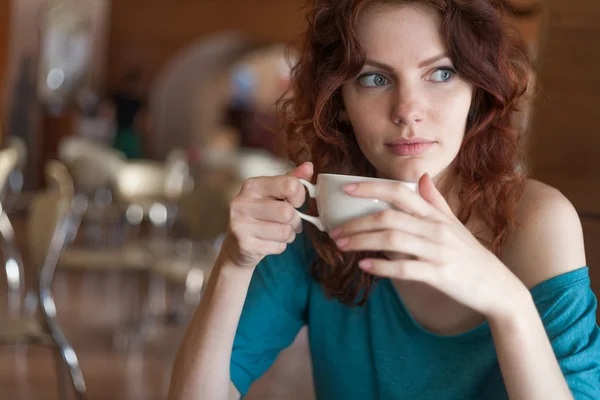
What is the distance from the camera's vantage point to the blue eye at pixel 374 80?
3.90 feet

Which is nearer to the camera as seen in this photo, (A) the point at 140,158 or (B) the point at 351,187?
(B) the point at 351,187

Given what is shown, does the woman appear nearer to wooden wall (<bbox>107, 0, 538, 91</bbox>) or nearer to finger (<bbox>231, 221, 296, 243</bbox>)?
finger (<bbox>231, 221, 296, 243</bbox>)

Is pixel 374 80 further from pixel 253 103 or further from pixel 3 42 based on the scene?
pixel 253 103

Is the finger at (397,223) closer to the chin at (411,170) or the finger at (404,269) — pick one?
the finger at (404,269)

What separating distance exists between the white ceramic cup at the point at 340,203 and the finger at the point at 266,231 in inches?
4.1

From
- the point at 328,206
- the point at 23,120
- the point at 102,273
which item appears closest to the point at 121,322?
the point at 102,273

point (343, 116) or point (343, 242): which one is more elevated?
point (343, 116)

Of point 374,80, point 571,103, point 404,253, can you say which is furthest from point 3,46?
point 404,253

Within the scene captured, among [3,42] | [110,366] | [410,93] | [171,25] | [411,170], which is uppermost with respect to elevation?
[171,25]

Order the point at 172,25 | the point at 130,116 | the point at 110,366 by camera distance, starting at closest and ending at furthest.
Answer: the point at 110,366 → the point at 130,116 → the point at 172,25

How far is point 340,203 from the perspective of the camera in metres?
0.90

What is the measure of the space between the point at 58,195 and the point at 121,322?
259cm

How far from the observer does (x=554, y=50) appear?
61.8 inches

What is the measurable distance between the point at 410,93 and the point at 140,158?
→ 10.8m
